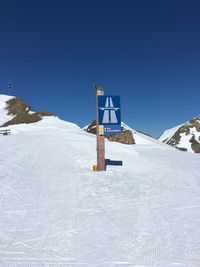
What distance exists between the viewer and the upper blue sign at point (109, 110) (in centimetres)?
1134

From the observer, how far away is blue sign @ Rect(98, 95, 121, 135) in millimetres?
11352

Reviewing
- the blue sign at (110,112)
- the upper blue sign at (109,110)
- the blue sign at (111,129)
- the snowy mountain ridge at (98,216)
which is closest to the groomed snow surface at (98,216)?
the snowy mountain ridge at (98,216)

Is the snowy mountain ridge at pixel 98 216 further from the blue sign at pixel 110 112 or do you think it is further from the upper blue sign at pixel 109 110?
the upper blue sign at pixel 109 110

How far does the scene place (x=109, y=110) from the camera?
11.4m

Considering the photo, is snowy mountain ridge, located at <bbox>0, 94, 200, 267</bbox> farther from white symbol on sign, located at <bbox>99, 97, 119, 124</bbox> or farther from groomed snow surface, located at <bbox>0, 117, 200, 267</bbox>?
white symbol on sign, located at <bbox>99, 97, 119, 124</bbox>

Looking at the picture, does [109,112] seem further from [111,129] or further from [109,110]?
[111,129]

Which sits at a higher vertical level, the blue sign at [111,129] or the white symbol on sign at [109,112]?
the white symbol on sign at [109,112]

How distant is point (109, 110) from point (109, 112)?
0.08 metres

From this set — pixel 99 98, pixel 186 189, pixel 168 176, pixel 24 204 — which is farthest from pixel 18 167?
pixel 186 189

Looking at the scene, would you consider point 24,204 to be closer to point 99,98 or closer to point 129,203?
point 129,203

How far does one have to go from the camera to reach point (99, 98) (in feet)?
37.6

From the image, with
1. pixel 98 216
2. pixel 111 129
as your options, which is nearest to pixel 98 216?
pixel 98 216

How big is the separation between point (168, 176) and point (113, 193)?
10.3 feet

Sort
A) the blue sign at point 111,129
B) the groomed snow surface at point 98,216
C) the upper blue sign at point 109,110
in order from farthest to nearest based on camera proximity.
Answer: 1. the blue sign at point 111,129
2. the upper blue sign at point 109,110
3. the groomed snow surface at point 98,216
